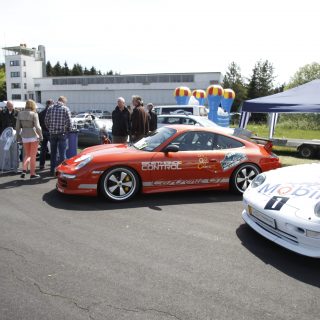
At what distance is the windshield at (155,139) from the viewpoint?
6.24 m

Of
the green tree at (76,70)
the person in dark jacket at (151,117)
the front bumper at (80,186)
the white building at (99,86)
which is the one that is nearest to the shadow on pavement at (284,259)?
the front bumper at (80,186)

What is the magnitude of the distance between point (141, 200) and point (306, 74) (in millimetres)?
57589

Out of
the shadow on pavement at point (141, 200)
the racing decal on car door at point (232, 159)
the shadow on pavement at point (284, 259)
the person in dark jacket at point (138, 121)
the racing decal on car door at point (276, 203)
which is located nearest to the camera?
the shadow on pavement at point (284, 259)

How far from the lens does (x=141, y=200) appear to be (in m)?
6.00

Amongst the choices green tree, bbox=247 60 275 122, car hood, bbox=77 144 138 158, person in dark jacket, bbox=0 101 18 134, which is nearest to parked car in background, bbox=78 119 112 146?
person in dark jacket, bbox=0 101 18 134

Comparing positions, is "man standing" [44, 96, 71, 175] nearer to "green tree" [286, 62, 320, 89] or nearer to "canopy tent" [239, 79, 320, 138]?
"canopy tent" [239, 79, 320, 138]

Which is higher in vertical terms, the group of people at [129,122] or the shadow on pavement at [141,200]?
Result: the group of people at [129,122]

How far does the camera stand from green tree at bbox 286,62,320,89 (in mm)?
56375

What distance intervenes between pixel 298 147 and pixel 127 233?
10.1 metres

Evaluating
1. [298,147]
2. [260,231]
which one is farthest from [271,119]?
[260,231]

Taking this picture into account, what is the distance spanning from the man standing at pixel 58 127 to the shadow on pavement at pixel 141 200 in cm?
168

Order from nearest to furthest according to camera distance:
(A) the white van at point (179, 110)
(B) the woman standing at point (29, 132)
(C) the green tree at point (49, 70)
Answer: (B) the woman standing at point (29, 132), (A) the white van at point (179, 110), (C) the green tree at point (49, 70)

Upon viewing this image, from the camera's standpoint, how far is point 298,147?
1285cm

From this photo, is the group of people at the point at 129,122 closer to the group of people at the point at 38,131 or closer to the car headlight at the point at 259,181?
the group of people at the point at 38,131
